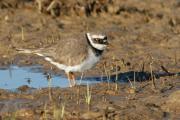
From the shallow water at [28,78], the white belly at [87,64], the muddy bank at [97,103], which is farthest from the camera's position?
the shallow water at [28,78]

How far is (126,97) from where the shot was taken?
1178cm

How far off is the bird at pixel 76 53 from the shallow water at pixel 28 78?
422 millimetres

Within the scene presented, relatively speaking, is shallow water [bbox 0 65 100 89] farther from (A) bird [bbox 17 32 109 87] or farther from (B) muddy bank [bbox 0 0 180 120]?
(A) bird [bbox 17 32 109 87]

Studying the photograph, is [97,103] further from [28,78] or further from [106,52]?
[106,52]

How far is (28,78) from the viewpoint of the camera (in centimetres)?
1355

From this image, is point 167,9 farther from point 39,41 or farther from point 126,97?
point 126,97

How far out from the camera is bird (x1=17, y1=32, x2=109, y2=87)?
1278cm

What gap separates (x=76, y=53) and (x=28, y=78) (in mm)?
1243

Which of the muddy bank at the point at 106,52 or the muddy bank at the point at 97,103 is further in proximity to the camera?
the muddy bank at the point at 106,52

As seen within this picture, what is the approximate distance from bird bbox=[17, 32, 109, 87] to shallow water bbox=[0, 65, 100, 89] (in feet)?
1.38

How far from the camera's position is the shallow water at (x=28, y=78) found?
13047 mm

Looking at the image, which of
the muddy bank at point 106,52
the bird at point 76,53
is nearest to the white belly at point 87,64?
the bird at point 76,53

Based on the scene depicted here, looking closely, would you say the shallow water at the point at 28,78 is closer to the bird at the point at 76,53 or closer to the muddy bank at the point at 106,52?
the muddy bank at the point at 106,52

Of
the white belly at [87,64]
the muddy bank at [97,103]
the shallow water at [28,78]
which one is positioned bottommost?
the muddy bank at [97,103]
